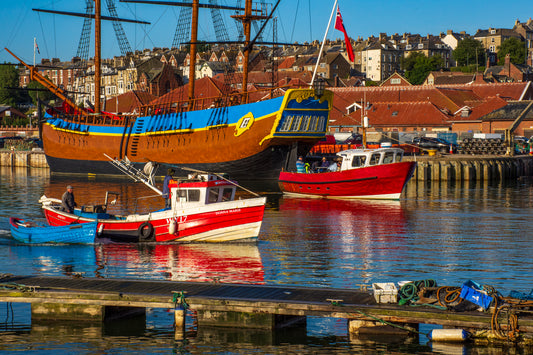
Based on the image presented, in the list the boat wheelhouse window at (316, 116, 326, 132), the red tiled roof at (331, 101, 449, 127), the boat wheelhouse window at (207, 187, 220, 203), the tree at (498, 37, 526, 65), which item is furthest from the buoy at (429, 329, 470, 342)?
the tree at (498, 37, 526, 65)

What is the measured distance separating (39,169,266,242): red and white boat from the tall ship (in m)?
27.0

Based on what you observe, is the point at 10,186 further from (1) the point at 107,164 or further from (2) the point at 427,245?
(2) the point at 427,245

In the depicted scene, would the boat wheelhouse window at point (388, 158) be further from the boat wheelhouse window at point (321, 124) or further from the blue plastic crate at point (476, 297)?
the blue plastic crate at point (476, 297)

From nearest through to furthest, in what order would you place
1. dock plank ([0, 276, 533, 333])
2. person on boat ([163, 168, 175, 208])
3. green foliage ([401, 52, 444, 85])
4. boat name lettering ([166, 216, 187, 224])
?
dock plank ([0, 276, 533, 333]) → boat name lettering ([166, 216, 187, 224]) → person on boat ([163, 168, 175, 208]) → green foliage ([401, 52, 444, 85])

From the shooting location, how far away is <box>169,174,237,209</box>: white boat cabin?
96.1ft

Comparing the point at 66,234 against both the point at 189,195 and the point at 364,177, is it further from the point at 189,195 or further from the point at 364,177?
the point at 364,177

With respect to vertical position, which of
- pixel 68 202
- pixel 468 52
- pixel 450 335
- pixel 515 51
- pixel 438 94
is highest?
pixel 468 52

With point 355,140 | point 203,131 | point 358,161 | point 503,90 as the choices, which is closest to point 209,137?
point 203,131

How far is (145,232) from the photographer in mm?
30047

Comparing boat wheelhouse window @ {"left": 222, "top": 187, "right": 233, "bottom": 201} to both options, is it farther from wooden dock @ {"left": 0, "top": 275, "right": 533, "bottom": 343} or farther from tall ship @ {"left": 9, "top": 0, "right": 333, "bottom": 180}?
tall ship @ {"left": 9, "top": 0, "right": 333, "bottom": 180}

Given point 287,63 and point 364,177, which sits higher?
point 287,63

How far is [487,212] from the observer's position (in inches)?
1671

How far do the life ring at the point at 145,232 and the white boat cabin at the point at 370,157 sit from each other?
64.9ft

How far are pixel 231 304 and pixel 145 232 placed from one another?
12.9 m
